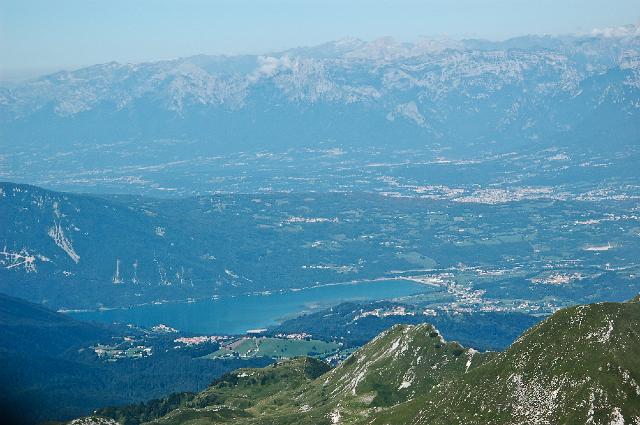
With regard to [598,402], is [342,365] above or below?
below

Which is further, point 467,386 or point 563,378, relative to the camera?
point 467,386

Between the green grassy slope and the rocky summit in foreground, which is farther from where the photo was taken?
the rocky summit in foreground

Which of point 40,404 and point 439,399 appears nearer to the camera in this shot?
point 439,399

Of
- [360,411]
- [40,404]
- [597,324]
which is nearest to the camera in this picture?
[597,324]

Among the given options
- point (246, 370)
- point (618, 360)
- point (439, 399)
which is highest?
point (618, 360)

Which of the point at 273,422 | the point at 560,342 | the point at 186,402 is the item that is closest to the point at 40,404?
the point at 186,402

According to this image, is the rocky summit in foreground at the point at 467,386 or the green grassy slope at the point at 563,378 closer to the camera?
the green grassy slope at the point at 563,378

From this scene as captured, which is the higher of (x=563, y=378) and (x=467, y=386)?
(x=563, y=378)

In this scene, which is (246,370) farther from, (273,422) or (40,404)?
(273,422)
